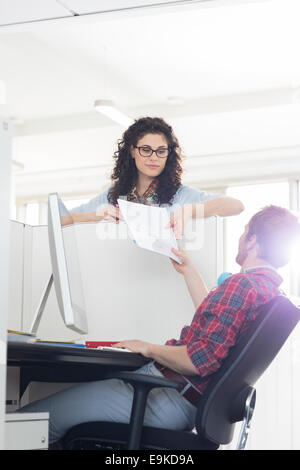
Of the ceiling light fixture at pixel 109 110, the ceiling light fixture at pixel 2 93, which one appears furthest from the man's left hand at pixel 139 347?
the ceiling light fixture at pixel 2 93

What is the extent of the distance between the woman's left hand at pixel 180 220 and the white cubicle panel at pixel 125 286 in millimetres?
49

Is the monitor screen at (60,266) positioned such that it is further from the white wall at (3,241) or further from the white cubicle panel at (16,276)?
the white cubicle panel at (16,276)

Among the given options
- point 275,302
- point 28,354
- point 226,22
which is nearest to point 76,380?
point 28,354

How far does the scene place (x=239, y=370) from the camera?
1434 millimetres

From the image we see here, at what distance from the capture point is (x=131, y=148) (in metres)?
2.43

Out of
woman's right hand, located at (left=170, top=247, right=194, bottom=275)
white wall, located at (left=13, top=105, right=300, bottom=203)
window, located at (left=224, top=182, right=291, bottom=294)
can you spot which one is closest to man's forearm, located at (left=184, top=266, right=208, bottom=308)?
woman's right hand, located at (left=170, top=247, right=194, bottom=275)

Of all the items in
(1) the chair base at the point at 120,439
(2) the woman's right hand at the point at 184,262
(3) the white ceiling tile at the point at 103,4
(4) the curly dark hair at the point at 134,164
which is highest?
(3) the white ceiling tile at the point at 103,4

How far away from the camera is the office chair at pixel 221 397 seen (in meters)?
1.42

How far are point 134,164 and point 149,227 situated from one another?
0.70 metres

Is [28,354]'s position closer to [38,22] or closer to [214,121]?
[38,22]

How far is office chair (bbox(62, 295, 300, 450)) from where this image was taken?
55.8 inches

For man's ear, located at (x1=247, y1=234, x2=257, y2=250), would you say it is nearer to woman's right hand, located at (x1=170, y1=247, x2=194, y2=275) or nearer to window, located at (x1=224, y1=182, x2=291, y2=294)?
woman's right hand, located at (x1=170, y1=247, x2=194, y2=275)

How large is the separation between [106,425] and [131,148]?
120 cm

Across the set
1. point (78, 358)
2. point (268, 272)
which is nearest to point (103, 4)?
point (268, 272)
